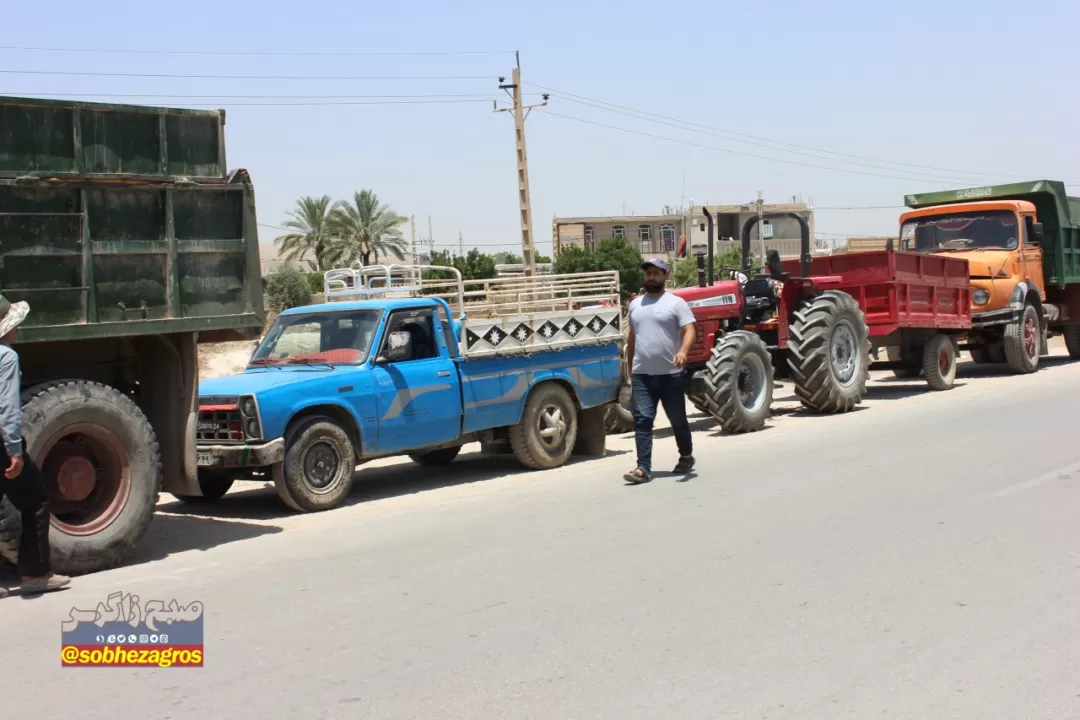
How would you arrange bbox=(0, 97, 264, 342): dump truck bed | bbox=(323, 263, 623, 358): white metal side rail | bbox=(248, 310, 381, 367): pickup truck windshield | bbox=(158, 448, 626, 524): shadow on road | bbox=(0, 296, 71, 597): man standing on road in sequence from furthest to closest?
bbox=(323, 263, 623, 358): white metal side rail < bbox=(248, 310, 381, 367): pickup truck windshield < bbox=(158, 448, 626, 524): shadow on road < bbox=(0, 97, 264, 342): dump truck bed < bbox=(0, 296, 71, 597): man standing on road

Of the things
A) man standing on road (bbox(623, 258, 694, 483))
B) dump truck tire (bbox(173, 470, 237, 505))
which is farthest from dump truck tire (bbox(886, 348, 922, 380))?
dump truck tire (bbox(173, 470, 237, 505))

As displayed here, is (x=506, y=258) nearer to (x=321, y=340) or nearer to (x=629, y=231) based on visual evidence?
(x=629, y=231)

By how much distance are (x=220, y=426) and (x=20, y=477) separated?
2704 millimetres

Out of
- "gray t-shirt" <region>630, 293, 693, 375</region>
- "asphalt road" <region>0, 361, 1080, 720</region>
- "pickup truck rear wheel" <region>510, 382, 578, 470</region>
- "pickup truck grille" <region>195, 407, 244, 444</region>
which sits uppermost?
"gray t-shirt" <region>630, 293, 693, 375</region>

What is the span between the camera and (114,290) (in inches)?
288

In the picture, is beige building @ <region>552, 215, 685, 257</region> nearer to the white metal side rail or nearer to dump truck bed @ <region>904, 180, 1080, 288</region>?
dump truck bed @ <region>904, 180, 1080, 288</region>

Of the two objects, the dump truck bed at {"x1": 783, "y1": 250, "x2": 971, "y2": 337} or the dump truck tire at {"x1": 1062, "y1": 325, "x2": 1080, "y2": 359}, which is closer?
the dump truck bed at {"x1": 783, "y1": 250, "x2": 971, "y2": 337}

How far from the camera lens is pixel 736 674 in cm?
486

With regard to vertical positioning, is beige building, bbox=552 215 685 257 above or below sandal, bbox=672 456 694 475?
above

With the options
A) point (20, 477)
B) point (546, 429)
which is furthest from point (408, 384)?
point (20, 477)

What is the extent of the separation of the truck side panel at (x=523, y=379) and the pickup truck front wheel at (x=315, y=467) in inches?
58.6

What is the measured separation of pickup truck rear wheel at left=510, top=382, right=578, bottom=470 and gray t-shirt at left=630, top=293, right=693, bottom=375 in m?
1.69

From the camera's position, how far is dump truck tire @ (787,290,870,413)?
14.7m

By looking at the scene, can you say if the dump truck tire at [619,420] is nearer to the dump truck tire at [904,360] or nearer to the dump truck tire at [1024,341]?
the dump truck tire at [904,360]
